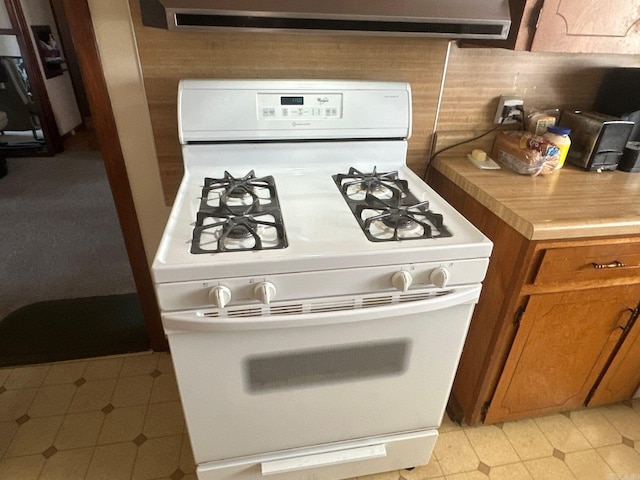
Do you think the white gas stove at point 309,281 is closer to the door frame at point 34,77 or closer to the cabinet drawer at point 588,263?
the cabinet drawer at point 588,263

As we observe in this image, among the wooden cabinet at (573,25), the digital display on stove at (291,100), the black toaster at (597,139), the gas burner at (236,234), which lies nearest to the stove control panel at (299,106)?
the digital display on stove at (291,100)

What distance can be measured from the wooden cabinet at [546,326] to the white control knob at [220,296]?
0.75 metres

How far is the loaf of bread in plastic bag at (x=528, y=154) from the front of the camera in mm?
1258

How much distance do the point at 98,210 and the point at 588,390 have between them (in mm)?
2940

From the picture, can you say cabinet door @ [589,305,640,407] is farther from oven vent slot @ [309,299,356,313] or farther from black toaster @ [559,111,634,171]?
oven vent slot @ [309,299,356,313]

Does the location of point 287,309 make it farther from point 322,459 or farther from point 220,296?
point 322,459

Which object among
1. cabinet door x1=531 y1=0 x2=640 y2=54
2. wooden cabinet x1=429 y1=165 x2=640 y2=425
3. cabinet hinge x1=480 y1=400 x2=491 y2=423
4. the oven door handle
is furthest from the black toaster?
cabinet hinge x1=480 y1=400 x2=491 y2=423

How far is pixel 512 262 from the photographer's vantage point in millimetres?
1083

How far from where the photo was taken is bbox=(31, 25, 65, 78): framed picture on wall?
365cm

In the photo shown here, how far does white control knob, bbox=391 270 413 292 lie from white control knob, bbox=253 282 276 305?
0.26 metres

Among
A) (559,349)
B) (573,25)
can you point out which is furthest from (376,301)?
(573,25)

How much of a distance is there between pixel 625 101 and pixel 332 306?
48.1 inches

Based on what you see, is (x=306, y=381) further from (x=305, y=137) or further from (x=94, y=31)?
(x=94, y=31)

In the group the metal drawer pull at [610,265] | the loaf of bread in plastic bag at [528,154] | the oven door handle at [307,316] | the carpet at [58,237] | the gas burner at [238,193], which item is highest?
the loaf of bread in plastic bag at [528,154]
